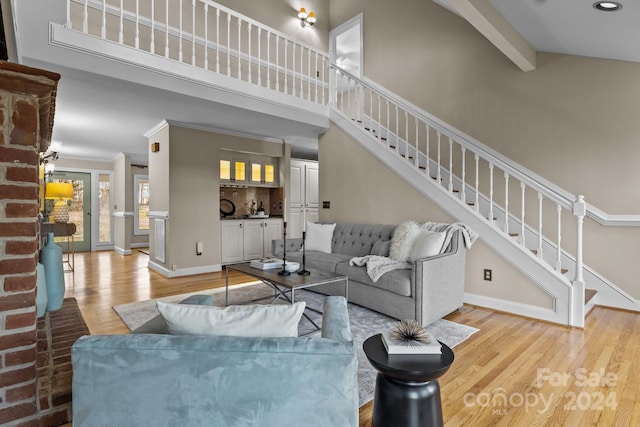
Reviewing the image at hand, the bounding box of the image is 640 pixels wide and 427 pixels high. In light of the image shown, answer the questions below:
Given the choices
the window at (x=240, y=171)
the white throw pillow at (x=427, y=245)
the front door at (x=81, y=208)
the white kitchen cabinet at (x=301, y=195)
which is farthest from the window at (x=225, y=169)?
the front door at (x=81, y=208)

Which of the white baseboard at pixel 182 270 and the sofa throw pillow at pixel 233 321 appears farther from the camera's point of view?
the white baseboard at pixel 182 270

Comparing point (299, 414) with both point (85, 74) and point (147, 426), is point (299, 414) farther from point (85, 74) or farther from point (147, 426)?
point (85, 74)

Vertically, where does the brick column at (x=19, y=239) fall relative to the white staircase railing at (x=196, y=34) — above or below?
below

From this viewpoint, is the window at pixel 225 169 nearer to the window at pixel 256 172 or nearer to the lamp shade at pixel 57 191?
the window at pixel 256 172

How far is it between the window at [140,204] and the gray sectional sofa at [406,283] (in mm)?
6132

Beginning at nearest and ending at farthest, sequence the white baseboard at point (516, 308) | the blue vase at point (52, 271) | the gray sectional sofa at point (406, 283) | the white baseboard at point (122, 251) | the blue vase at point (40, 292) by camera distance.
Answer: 1. the blue vase at point (40, 292)
2. the blue vase at point (52, 271)
3. the gray sectional sofa at point (406, 283)
4. the white baseboard at point (516, 308)
5. the white baseboard at point (122, 251)

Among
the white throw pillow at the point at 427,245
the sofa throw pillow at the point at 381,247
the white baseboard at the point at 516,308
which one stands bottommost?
the white baseboard at the point at 516,308

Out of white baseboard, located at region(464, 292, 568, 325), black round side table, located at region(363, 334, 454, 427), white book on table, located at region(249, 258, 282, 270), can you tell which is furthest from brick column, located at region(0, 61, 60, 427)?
white baseboard, located at region(464, 292, 568, 325)

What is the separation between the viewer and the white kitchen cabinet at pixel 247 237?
19.3ft

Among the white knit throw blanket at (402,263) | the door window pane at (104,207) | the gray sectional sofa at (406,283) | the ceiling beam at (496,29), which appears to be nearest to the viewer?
the ceiling beam at (496,29)

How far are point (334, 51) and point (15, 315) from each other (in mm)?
6846

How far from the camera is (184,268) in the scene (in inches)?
209

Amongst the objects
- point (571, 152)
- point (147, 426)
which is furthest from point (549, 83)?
point (147, 426)

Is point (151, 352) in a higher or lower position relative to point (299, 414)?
higher
